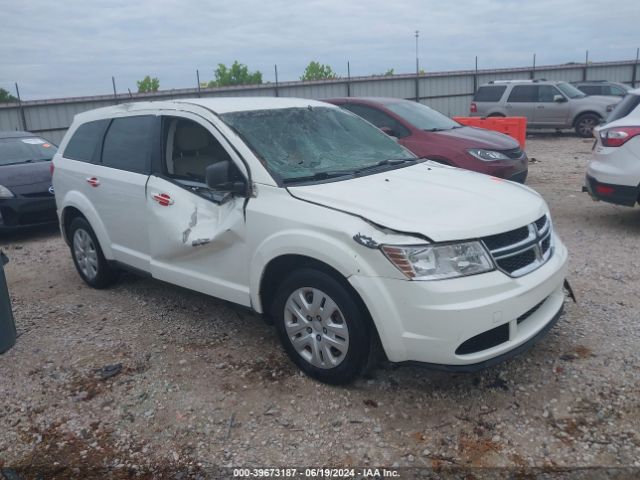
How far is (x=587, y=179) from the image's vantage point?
7027 millimetres

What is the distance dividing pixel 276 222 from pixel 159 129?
5.56 feet

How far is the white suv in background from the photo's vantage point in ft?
21.1

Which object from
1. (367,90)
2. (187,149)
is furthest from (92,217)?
(367,90)

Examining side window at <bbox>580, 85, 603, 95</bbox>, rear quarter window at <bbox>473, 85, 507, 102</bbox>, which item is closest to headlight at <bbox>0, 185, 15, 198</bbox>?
rear quarter window at <bbox>473, 85, 507, 102</bbox>

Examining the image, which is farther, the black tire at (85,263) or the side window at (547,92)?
the side window at (547,92)

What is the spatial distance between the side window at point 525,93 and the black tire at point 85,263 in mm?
16108

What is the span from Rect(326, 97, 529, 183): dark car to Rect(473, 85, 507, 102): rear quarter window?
35.2ft

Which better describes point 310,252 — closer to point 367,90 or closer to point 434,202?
point 434,202

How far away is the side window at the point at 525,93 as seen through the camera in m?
18.6

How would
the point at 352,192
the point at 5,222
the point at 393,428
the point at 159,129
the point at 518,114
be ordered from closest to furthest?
1. the point at 393,428
2. the point at 352,192
3. the point at 159,129
4. the point at 5,222
5. the point at 518,114

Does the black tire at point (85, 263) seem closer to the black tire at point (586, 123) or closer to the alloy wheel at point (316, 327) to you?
the alloy wheel at point (316, 327)

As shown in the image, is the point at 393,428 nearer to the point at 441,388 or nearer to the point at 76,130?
the point at 441,388

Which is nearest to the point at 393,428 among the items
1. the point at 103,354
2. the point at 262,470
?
the point at 262,470

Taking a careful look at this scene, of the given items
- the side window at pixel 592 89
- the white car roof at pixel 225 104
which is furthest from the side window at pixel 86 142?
the side window at pixel 592 89
